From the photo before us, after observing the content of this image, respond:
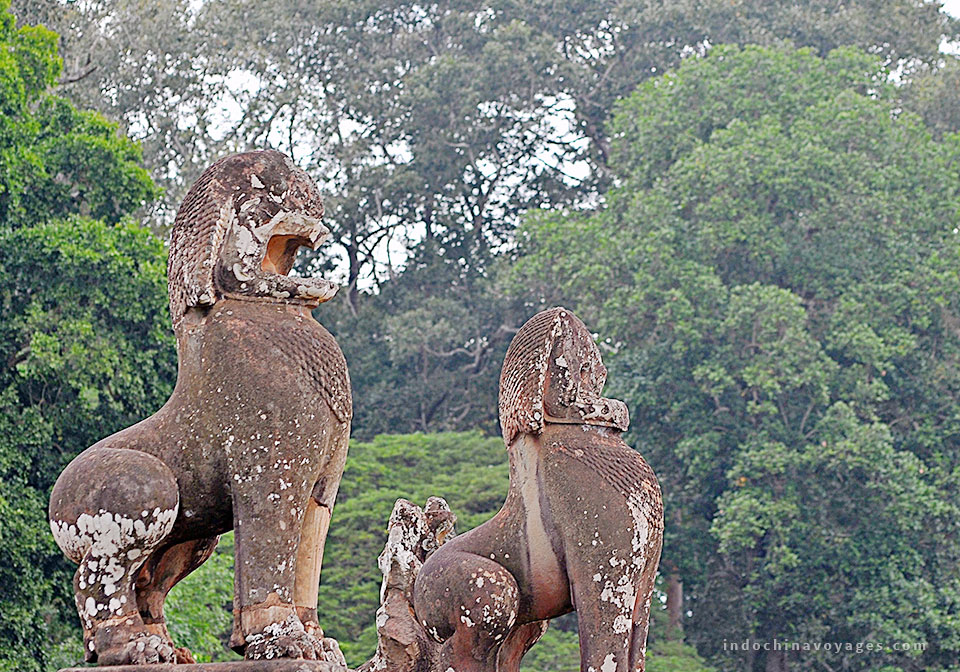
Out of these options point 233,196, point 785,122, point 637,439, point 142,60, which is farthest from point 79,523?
point 142,60

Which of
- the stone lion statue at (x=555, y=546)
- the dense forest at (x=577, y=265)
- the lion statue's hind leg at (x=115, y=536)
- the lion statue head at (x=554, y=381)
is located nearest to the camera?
the lion statue's hind leg at (x=115, y=536)

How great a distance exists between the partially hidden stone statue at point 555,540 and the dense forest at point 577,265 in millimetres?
8862

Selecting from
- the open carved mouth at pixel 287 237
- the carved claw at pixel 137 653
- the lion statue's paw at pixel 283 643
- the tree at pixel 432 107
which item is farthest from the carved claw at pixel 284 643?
the tree at pixel 432 107

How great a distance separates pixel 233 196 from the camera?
5.10 meters

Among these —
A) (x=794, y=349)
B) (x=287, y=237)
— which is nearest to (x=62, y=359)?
(x=287, y=237)

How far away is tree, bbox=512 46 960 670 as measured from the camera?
19531 mm

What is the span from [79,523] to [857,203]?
1860cm

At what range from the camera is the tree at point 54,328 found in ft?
44.1

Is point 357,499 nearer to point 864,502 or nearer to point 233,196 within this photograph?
point 864,502

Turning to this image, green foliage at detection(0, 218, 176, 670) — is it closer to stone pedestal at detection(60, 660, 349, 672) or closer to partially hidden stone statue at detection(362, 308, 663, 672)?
partially hidden stone statue at detection(362, 308, 663, 672)

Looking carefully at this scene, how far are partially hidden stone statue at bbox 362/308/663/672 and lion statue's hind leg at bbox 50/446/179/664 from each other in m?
1.10

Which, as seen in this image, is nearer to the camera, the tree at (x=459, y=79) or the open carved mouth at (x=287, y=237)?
the open carved mouth at (x=287, y=237)

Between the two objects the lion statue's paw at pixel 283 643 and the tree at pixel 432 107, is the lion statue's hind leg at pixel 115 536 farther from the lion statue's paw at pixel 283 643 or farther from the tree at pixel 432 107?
the tree at pixel 432 107

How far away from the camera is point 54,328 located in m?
14.7
